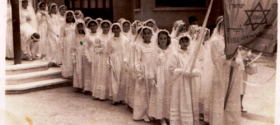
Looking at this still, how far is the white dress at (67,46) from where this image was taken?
720cm

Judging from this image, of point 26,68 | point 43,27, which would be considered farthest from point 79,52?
point 43,27

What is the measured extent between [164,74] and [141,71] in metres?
0.37

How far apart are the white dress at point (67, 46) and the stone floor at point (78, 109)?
50 cm

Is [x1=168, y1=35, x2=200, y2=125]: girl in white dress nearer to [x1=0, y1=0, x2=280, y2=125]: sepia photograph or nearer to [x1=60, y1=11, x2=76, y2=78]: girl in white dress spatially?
[x1=0, y1=0, x2=280, y2=125]: sepia photograph

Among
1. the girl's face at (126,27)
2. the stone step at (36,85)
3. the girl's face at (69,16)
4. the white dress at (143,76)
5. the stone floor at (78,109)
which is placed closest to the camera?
the white dress at (143,76)

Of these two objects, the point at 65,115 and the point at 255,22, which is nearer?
the point at 255,22

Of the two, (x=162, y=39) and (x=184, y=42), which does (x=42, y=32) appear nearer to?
(x=162, y=39)

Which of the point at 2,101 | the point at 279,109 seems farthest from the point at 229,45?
the point at 2,101

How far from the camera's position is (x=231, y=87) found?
448 cm

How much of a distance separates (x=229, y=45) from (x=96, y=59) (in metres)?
A: 3.41

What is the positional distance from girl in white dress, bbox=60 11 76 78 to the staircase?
30 cm

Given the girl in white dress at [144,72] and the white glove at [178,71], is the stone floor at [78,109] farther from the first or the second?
the white glove at [178,71]

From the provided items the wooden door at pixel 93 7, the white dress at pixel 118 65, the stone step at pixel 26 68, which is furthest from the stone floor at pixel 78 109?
the wooden door at pixel 93 7

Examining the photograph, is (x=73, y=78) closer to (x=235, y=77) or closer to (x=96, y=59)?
(x=96, y=59)
